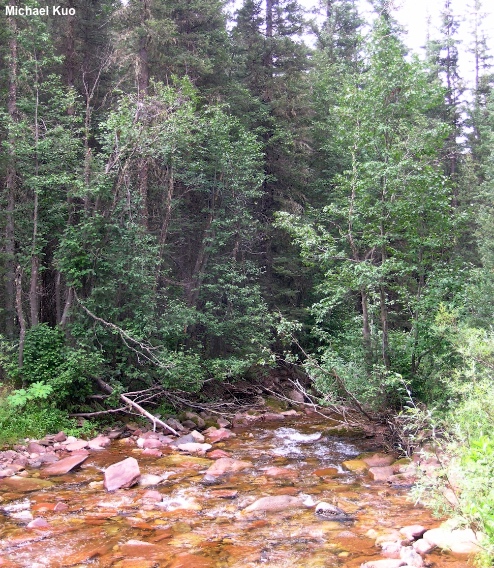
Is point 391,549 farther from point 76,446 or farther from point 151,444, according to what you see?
point 76,446

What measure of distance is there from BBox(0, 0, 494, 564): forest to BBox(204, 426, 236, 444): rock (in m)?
1.36

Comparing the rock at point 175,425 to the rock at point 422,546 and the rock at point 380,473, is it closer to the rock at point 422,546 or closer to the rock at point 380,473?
the rock at point 380,473

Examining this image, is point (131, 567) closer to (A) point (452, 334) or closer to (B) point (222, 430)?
(A) point (452, 334)

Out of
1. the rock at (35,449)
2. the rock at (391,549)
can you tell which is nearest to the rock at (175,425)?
the rock at (35,449)

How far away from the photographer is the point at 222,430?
12.7 m

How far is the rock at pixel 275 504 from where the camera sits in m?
7.43

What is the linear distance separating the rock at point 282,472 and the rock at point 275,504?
1.32m

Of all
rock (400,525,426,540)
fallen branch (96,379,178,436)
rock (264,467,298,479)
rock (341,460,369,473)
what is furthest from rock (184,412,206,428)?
rock (400,525,426,540)

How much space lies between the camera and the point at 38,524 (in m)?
6.73

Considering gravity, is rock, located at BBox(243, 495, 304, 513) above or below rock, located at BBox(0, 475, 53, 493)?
below

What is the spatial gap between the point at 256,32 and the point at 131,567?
1987 centimetres

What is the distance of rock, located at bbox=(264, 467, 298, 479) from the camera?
361 inches

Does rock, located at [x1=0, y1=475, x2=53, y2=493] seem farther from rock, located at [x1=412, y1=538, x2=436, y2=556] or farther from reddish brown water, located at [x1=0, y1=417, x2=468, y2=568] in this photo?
rock, located at [x1=412, y1=538, x2=436, y2=556]

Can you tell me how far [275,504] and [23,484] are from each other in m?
4.12
